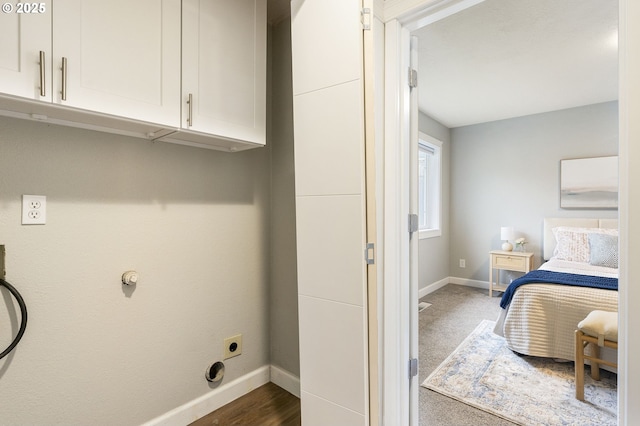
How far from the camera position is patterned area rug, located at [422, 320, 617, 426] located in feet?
6.48

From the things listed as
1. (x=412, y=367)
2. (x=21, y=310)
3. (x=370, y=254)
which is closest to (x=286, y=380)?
(x=412, y=367)

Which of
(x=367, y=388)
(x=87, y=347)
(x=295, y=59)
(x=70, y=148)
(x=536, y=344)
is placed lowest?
(x=536, y=344)

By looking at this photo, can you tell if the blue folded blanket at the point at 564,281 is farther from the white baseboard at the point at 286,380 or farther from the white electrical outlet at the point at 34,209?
the white electrical outlet at the point at 34,209

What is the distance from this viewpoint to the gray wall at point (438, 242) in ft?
15.0

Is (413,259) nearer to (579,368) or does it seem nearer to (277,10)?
(579,368)

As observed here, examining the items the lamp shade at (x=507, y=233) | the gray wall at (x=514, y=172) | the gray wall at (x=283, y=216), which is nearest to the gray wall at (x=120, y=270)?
the gray wall at (x=283, y=216)

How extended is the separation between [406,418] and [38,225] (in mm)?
1889

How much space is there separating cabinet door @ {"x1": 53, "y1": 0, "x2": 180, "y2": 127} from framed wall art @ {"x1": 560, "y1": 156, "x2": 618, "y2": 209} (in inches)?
191

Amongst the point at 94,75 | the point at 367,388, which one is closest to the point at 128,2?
the point at 94,75

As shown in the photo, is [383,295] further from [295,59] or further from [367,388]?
[295,59]

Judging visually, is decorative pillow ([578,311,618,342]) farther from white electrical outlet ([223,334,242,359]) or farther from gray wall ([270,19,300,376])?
white electrical outlet ([223,334,242,359])

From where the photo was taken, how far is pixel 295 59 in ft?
5.12

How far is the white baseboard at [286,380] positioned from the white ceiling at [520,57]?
Answer: 262 cm

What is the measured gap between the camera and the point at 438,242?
5012 millimetres
